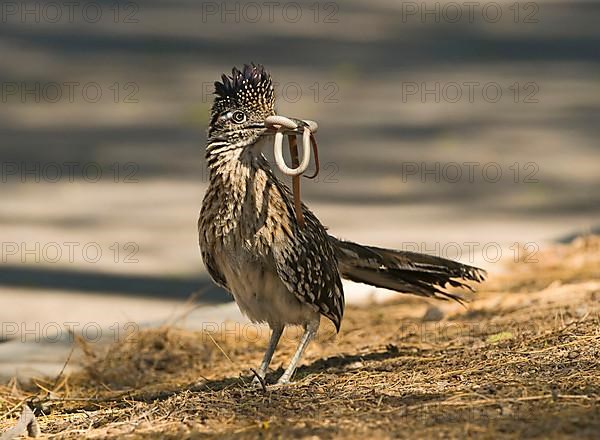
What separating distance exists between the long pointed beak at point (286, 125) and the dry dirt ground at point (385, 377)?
3.98ft

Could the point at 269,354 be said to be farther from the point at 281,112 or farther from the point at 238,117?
the point at 281,112

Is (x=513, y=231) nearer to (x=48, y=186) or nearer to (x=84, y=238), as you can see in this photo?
(x=84, y=238)

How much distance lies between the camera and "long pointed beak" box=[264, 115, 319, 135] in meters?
6.22

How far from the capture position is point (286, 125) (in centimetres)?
627

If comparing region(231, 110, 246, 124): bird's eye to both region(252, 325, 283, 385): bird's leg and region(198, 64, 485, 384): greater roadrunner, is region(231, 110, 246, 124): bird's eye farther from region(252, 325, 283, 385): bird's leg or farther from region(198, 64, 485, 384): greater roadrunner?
region(252, 325, 283, 385): bird's leg

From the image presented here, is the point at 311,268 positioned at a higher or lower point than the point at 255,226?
lower

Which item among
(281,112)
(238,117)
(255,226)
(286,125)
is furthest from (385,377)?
(281,112)

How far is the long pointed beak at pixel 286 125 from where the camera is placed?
622 centimetres

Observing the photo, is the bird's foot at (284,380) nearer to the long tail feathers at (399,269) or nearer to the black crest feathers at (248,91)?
the long tail feathers at (399,269)

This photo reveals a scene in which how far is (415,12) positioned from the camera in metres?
18.9

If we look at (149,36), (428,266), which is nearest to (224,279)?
(428,266)

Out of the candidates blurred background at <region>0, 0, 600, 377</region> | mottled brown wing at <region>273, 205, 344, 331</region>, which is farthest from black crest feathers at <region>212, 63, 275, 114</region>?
blurred background at <region>0, 0, 600, 377</region>

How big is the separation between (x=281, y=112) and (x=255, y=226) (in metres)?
7.76

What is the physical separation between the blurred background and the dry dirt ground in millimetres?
491
